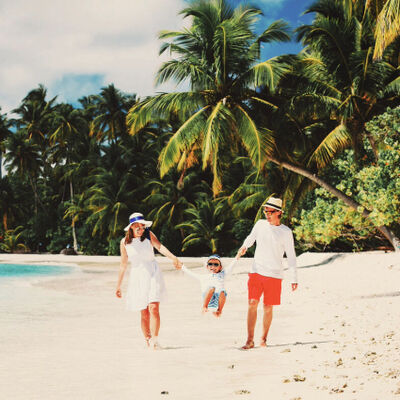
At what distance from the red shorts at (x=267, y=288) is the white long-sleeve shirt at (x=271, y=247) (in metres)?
0.05

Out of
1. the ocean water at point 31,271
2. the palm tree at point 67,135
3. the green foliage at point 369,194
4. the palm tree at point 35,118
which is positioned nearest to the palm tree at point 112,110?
the palm tree at point 67,135

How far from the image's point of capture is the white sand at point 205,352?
3.98 meters

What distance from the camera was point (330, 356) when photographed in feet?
16.3

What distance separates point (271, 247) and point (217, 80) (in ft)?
34.1

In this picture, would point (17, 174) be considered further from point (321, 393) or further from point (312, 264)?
point (321, 393)

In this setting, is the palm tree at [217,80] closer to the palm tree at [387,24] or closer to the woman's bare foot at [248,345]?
the palm tree at [387,24]

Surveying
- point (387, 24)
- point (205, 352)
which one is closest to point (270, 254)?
point (205, 352)

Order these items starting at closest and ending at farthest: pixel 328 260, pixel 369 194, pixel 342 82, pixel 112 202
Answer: pixel 369 194 < pixel 342 82 < pixel 328 260 < pixel 112 202

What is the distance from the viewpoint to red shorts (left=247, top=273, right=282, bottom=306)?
5227mm

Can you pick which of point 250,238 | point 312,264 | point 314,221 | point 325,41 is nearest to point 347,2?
point 325,41

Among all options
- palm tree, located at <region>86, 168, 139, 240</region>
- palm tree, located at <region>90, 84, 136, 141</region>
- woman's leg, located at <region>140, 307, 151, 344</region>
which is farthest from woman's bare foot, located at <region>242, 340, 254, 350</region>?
palm tree, located at <region>90, 84, 136, 141</region>

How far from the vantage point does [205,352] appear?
5.38 m

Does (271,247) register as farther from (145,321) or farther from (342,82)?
(342,82)

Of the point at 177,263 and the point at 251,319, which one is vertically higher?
the point at 177,263
